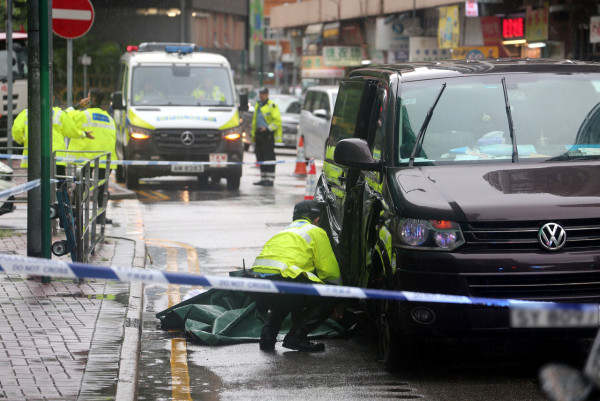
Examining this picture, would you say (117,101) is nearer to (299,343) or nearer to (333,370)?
(299,343)

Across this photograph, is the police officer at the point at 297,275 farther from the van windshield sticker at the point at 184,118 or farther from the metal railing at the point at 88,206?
the van windshield sticker at the point at 184,118

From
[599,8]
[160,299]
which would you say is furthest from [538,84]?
[599,8]

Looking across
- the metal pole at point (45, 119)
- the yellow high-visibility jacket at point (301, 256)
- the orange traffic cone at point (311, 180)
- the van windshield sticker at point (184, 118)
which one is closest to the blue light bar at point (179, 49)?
the van windshield sticker at point (184, 118)

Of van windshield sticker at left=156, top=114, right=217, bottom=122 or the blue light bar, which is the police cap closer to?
van windshield sticker at left=156, top=114, right=217, bottom=122

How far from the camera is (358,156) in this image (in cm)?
729

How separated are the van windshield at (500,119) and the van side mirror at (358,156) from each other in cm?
20

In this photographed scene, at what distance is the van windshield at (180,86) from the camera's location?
20469 millimetres

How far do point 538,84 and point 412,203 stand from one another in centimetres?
171

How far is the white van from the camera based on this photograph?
23922mm

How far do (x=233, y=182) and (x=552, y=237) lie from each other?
1420cm

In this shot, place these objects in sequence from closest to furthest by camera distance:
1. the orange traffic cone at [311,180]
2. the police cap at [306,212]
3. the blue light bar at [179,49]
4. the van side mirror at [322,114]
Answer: the police cap at [306,212]
the orange traffic cone at [311,180]
the blue light bar at [179,49]
the van side mirror at [322,114]

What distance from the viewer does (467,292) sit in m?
6.30

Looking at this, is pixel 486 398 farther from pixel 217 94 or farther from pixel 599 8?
pixel 599 8

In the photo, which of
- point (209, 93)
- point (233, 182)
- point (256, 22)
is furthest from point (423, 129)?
point (256, 22)
